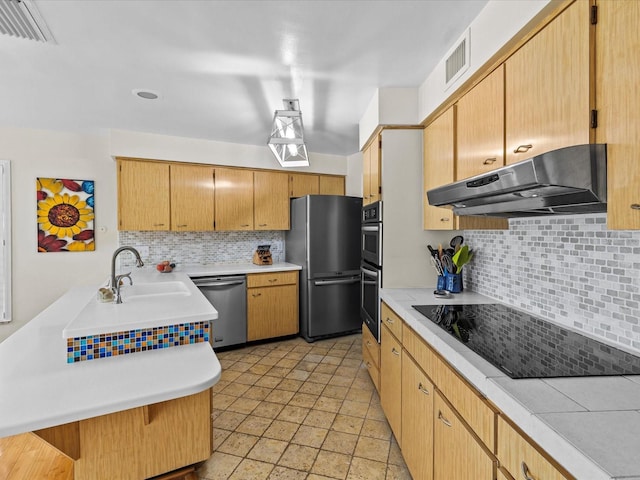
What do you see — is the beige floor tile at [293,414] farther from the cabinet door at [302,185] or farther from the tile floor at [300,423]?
the cabinet door at [302,185]

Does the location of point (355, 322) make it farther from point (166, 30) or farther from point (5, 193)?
point (5, 193)

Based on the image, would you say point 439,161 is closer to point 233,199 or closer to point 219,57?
point 219,57

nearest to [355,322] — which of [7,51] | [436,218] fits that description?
[436,218]

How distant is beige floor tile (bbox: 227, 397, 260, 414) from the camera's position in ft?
7.84

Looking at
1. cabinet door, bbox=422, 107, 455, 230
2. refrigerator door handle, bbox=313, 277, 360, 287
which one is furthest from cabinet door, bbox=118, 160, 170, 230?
cabinet door, bbox=422, 107, 455, 230

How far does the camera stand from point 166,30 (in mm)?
1720

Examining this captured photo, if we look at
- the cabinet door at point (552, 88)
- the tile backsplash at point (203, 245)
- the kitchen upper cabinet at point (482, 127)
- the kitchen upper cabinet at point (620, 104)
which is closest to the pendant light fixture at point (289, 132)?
the kitchen upper cabinet at point (482, 127)

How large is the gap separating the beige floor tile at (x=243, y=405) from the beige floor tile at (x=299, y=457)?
0.54 m

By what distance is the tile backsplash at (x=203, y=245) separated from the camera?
3.74 metres

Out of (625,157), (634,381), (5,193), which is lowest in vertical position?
(634,381)

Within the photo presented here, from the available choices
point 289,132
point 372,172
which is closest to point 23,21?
point 289,132

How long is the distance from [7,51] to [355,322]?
12.5 feet

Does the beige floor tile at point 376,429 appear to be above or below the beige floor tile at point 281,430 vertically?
above

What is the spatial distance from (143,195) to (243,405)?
8.03ft
